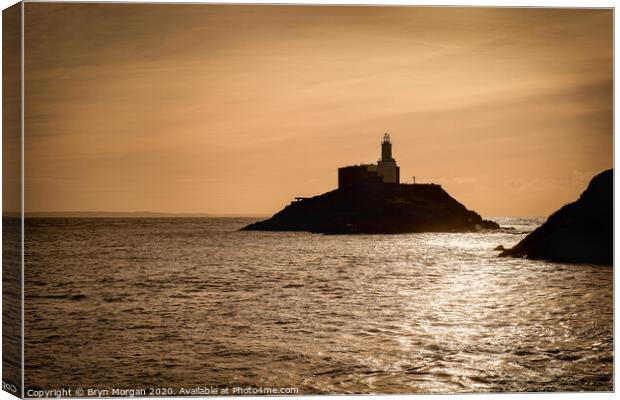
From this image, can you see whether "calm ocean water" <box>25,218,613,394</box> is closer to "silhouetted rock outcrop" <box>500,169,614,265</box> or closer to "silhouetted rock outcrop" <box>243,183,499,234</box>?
"silhouetted rock outcrop" <box>500,169,614,265</box>

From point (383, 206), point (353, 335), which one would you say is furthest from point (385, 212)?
point (353, 335)

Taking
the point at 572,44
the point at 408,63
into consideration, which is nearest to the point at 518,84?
the point at 572,44

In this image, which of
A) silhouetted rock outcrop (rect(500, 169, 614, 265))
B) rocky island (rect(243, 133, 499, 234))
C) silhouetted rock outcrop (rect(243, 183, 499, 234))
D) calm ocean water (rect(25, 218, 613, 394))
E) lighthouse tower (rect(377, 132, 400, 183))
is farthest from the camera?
silhouetted rock outcrop (rect(243, 183, 499, 234))

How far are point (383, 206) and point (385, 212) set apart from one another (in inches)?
31.8

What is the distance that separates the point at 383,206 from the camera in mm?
19656

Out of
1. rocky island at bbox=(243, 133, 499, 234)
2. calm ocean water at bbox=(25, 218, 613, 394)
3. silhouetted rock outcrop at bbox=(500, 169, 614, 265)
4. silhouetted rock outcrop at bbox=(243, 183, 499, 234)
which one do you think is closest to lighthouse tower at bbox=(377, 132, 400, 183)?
rocky island at bbox=(243, 133, 499, 234)

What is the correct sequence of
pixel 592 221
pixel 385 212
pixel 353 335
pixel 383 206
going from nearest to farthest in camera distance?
pixel 353 335 → pixel 592 221 → pixel 383 206 → pixel 385 212

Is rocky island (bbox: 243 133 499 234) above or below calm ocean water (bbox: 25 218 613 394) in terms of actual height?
above

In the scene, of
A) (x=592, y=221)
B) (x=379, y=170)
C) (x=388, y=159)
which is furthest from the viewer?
(x=379, y=170)

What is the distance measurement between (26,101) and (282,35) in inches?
107

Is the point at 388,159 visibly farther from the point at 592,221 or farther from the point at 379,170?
the point at 592,221

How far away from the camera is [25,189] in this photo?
7.27m

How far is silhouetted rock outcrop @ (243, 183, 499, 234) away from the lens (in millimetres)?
14711

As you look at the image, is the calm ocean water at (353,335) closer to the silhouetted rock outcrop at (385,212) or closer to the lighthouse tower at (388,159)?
Answer: the lighthouse tower at (388,159)
